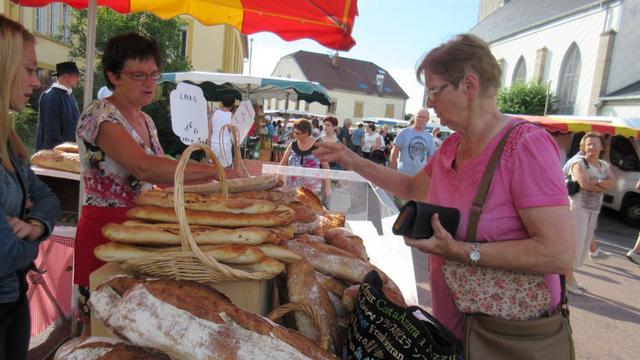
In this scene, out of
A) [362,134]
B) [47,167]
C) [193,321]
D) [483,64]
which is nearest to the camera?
[193,321]

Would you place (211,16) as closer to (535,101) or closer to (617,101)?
(617,101)

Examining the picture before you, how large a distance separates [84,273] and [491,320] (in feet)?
5.85

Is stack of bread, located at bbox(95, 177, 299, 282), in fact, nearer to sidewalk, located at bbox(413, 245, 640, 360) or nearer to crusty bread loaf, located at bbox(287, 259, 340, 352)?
crusty bread loaf, located at bbox(287, 259, 340, 352)

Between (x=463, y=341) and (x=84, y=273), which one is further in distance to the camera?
(x=84, y=273)

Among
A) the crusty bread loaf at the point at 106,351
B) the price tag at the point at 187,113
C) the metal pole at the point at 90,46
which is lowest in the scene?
the crusty bread loaf at the point at 106,351

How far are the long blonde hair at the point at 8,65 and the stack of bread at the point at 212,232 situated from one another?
0.66 metres

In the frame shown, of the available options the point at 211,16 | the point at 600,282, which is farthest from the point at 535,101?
the point at 211,16

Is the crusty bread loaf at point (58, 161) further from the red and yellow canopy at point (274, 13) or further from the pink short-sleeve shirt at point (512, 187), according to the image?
the pink short-sleeve shirt at point (512, 187)

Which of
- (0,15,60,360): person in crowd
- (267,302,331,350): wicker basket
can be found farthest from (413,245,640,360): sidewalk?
(0,15,60,360): person in crowd

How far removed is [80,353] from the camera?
1.06 m

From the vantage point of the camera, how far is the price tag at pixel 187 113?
10.8 ft

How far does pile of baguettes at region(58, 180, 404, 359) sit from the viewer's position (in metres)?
0.98

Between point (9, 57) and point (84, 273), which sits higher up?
point (9, 57)

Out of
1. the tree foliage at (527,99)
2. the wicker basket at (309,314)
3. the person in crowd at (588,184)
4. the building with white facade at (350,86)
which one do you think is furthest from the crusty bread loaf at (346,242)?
the building with white facade at (350,86)
